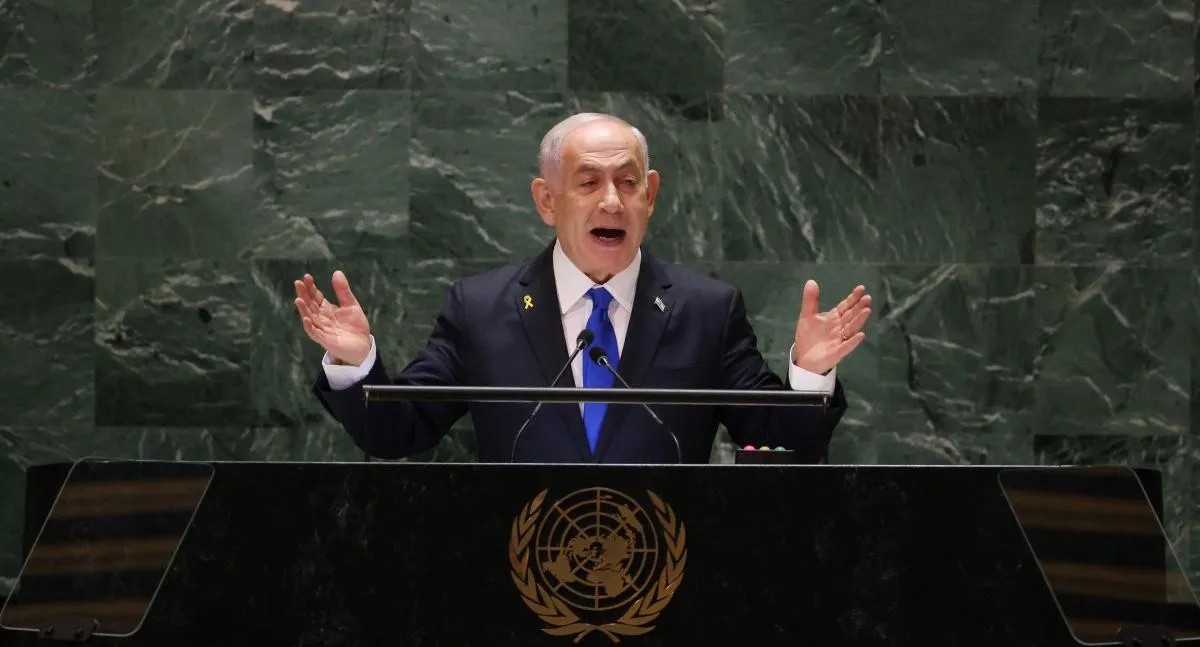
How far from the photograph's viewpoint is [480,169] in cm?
480

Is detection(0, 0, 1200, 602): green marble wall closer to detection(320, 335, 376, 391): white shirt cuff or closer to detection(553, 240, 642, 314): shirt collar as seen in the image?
detection(553, 240, 642, 314): shirt collar

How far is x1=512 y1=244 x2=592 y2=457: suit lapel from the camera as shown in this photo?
3.28 m

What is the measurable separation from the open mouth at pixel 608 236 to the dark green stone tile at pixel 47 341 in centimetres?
216

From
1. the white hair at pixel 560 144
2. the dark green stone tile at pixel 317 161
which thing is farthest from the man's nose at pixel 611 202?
the dark green stone tile at pixel 317 161

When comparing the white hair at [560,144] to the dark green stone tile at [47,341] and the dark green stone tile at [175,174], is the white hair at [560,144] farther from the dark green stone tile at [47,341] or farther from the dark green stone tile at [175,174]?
the dark green stone tile at [47,341]

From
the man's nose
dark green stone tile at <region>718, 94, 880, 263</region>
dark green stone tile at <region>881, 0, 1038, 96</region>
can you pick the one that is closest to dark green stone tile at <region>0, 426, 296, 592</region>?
dark green stone tile at <region>718, 94, 880, 263</region>

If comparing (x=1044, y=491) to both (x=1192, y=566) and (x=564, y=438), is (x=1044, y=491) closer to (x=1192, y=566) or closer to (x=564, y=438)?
(x=564, y=438)


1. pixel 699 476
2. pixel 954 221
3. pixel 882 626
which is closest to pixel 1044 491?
pixel 882 626

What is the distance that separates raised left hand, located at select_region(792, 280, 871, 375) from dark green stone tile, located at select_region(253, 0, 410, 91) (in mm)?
2275

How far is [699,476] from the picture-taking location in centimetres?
229

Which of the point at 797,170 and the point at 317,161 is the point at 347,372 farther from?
the point at 797,170

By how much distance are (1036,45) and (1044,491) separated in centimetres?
295

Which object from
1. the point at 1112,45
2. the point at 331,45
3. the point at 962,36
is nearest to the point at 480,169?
the point at 331,45

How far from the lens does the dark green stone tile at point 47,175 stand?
4.80 meters
